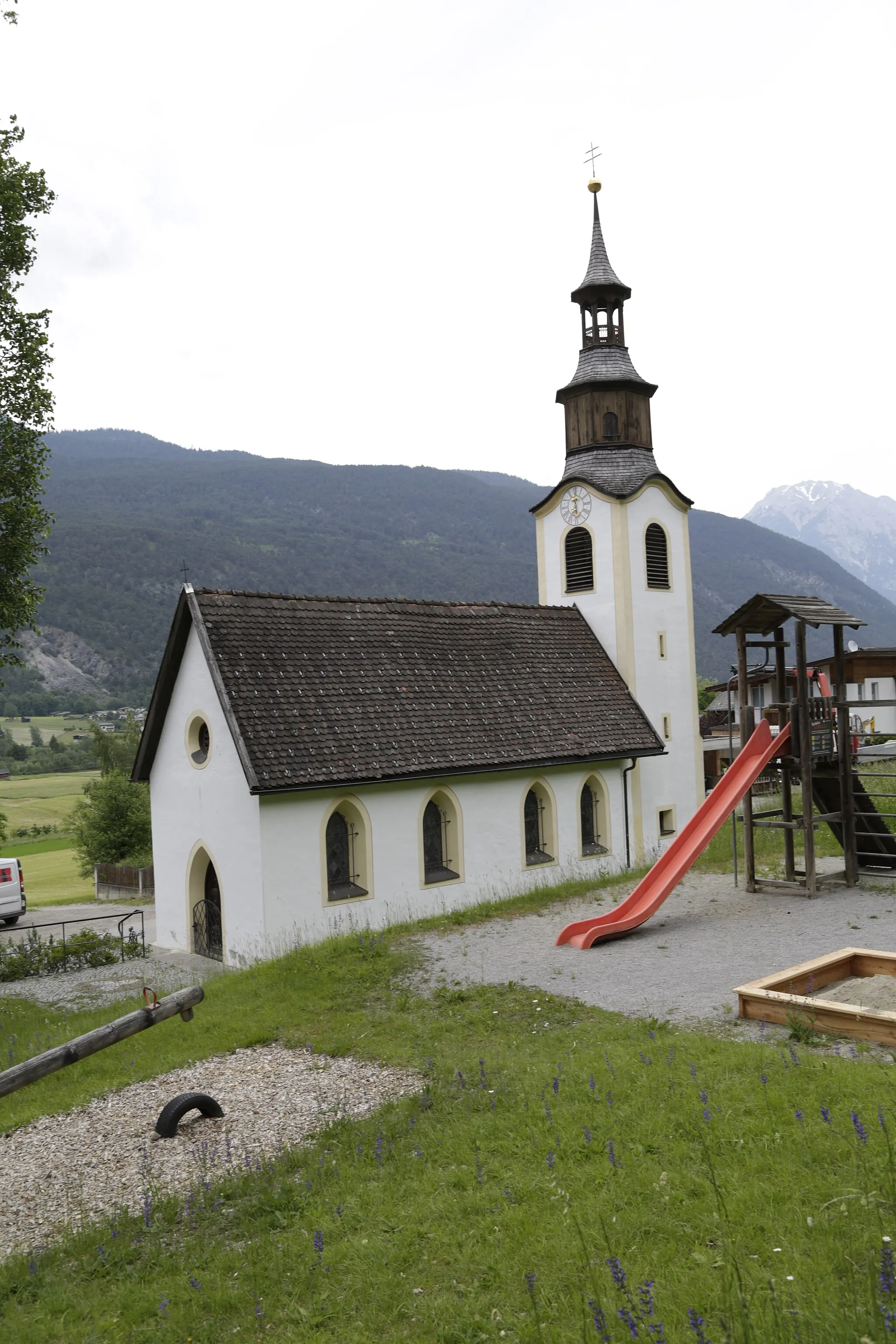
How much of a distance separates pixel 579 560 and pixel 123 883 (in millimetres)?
19012

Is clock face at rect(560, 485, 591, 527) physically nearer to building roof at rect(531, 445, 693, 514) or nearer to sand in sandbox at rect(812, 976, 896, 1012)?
building roof at rect(531, 445, 693, 514)

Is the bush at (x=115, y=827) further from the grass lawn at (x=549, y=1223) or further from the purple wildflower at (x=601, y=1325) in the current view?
the purple wildflower at (x=601, y=1325)

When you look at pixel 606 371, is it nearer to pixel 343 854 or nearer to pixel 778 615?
pixel 778 615

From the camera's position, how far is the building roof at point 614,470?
25.9 meters

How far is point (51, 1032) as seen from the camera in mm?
13758

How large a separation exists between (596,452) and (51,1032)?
19.2 m

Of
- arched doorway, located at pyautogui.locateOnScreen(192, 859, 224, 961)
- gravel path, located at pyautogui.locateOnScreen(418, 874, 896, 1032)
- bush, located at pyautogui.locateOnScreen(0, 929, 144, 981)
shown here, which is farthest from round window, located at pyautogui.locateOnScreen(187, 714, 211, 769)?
gravel path, located at pyautogui.locateOnScreen(418, 874, 896, 1032)

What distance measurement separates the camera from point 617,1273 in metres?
4.59

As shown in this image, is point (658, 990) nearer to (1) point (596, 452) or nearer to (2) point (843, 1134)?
(2) point (843, 1134)

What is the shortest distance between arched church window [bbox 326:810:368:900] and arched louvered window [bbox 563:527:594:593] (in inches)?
425

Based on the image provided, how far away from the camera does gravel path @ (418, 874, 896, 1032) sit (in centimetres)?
1093

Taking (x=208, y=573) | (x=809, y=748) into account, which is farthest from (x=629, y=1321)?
(x=208, y=573)

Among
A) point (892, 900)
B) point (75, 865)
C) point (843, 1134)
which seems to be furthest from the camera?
point (75, 865)

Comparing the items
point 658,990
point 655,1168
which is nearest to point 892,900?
point 658,990
